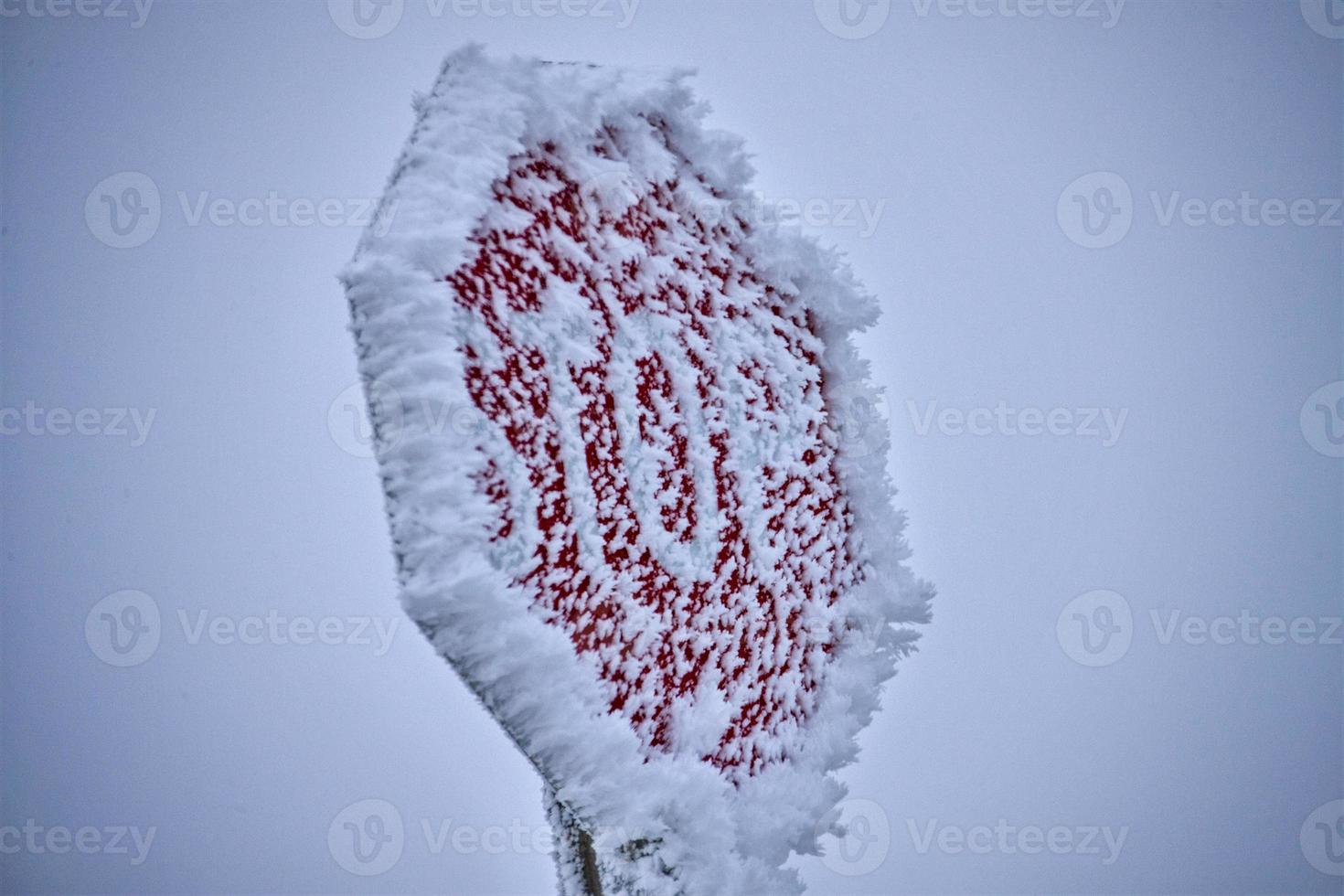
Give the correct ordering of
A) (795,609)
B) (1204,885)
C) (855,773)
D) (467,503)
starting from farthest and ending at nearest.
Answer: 1. (1204,885)
2. (855,773)
3. (795,609)
4. (467,503)

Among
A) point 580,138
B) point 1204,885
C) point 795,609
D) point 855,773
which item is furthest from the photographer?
point 1204,885

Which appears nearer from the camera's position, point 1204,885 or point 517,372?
point 517,372

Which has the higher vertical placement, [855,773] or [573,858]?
[855,773]

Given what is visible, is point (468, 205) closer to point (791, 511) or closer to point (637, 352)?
point (637, 352)

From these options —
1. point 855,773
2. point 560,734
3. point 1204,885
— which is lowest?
point 1204,885

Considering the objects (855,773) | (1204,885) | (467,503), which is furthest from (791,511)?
(1204,885)
